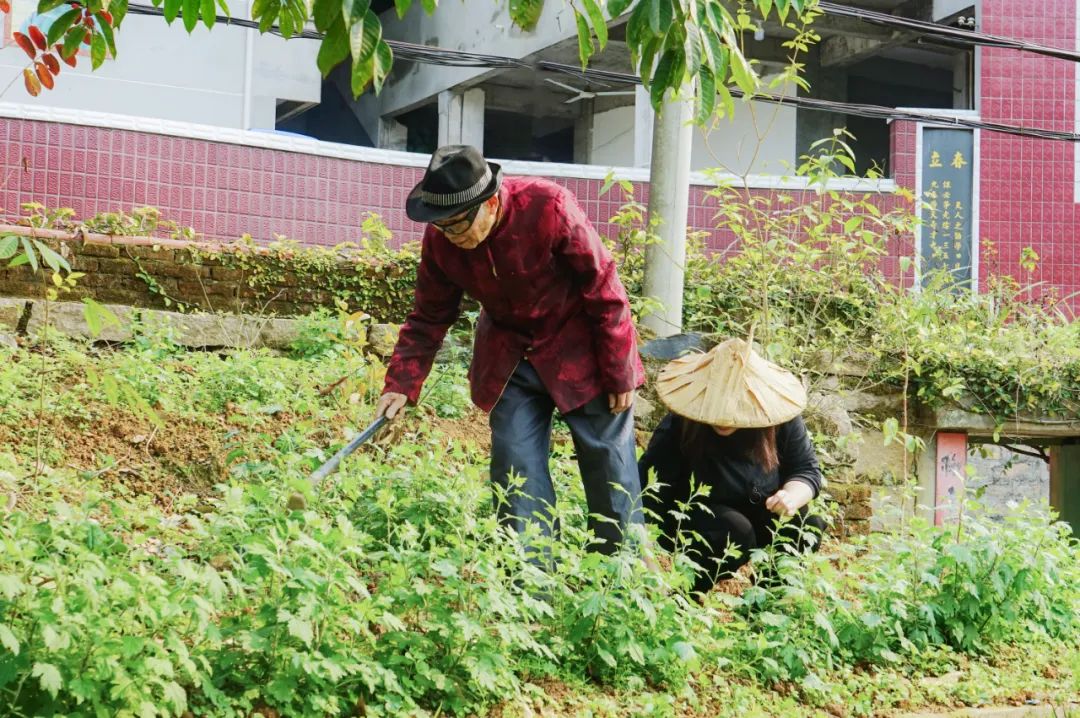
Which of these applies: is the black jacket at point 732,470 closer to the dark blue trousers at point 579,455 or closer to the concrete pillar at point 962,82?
the dark blue trousers at point 579,455

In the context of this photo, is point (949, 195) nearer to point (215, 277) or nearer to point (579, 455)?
point (215, 277)

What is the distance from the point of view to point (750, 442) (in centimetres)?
524

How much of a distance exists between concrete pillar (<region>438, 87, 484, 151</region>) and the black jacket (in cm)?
1054

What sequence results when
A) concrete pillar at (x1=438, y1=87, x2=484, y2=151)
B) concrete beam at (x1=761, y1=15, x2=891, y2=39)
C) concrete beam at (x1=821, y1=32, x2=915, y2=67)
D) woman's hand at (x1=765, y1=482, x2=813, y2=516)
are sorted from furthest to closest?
concrete pillar at (x1=438, y1=87, x2=484, y2=151) < concrete beam at (x1=821, y1=32, x2=915, y2=67) < concrete beam at (x1=761, y1=15, x2=891, y2=39) < woman's hand at (x1=765, y1=482, x2=813, y2=516)

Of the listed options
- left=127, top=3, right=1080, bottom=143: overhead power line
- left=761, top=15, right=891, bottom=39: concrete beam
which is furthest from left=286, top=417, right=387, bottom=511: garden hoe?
left=761, top=15, right=891, bottom=39: concrete beam

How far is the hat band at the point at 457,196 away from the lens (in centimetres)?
426

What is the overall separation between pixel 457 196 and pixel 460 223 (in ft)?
0.47

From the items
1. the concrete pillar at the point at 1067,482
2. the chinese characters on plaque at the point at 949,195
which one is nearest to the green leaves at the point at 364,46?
the concrete pillar at the point at 1067,482

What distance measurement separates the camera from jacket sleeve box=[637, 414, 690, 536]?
209 inches

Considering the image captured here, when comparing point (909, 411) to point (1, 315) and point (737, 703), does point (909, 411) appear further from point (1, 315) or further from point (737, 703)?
point (1, 315)

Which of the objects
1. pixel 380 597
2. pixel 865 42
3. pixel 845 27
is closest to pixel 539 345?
pixel 380 597

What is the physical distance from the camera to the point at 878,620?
485 cm

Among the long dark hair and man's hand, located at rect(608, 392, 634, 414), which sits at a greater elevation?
man's hand, located at rect(608, 392, 634, 414)

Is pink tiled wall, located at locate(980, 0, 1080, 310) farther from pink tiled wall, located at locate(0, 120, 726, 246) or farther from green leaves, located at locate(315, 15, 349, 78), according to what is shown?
green leaves, located at locate(315, 15, 349, 78)
